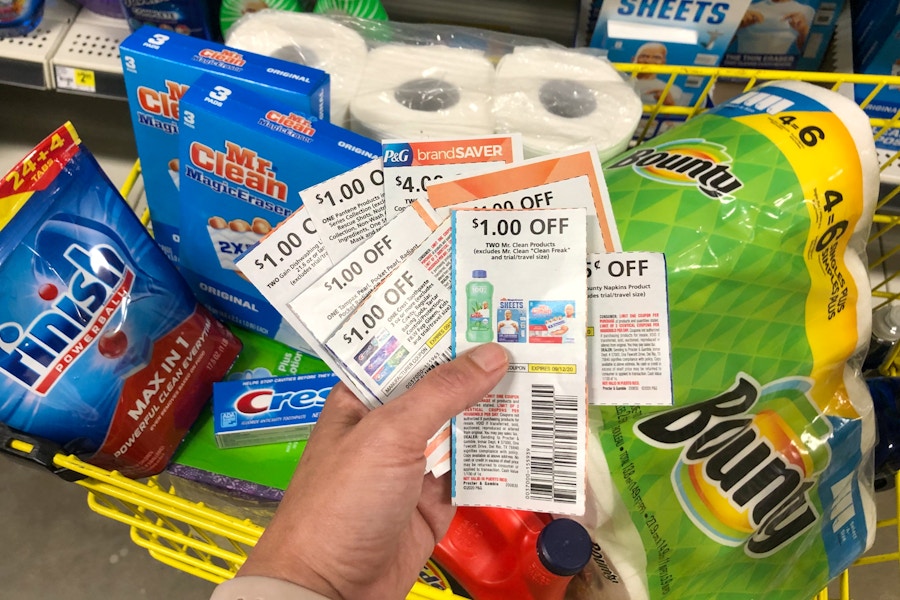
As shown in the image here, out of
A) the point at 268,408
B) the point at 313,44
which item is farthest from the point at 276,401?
the point at 313,44

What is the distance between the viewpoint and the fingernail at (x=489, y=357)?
601mm

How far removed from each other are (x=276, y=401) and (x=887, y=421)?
0.84 m

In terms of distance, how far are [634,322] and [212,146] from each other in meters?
0.56

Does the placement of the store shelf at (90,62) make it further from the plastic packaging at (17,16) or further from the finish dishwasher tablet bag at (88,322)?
the finish dishwasher tablet bag at (88,322)

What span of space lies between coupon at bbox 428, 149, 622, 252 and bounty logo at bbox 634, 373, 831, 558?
0.26 m

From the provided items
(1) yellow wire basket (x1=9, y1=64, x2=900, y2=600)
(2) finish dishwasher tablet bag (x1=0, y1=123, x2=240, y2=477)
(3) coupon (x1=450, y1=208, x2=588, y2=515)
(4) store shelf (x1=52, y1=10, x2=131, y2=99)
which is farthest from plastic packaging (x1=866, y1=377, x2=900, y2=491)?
(4) store shelf (x1=52, y1=10, x2=131, y2=99)

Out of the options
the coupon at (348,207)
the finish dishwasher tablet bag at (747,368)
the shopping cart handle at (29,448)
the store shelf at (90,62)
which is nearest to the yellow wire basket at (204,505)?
the shopping cart handle at (29,448)

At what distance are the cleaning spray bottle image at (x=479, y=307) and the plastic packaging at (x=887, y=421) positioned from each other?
589 millimetres

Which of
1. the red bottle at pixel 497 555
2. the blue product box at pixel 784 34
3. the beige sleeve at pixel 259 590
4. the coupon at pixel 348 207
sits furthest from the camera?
the blue product box at pixel 784 34

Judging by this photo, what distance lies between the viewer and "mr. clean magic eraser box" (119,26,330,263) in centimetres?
81

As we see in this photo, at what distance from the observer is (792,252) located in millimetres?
700

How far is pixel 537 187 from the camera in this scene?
0.62 metres

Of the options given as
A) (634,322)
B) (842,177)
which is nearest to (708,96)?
(842,177)

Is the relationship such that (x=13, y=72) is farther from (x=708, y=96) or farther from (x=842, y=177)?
(x=842, y=177)
